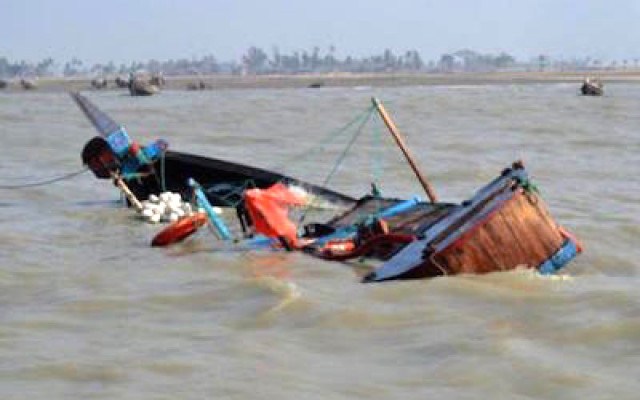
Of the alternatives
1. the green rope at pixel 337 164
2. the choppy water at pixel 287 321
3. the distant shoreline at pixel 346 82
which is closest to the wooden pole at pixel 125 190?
the choppy water at pixel 287 321

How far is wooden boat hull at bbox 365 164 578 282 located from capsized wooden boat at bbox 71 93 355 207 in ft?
19.1

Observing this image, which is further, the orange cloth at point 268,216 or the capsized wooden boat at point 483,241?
the orange cloth at point 268,216

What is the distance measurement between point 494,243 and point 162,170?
26.4ft

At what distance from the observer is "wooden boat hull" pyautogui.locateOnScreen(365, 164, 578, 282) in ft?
33.2

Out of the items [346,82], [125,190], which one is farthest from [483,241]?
[346,82]

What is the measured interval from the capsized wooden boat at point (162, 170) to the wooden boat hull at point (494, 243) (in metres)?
5.82

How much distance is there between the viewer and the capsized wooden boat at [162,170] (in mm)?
16484

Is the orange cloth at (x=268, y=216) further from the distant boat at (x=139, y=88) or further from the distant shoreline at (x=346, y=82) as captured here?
the distant shoreline at (x=346, y=82)

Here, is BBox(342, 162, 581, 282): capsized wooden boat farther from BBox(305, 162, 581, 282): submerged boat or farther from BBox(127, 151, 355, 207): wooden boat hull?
BBox(127, 151, 355, 207): wooden boat hull

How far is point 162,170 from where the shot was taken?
1698 cm

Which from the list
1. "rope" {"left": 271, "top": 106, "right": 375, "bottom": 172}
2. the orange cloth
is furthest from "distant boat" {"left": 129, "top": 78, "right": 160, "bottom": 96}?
the orange cloth

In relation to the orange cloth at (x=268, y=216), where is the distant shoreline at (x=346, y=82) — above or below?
below

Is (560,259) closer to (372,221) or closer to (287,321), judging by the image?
(372,221)

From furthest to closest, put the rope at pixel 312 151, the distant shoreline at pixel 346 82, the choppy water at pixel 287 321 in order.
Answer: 1. the distant shoreline at pixel 346 82
2. the rope at pixel 312 151
3. the choppy water at pixel 287 321
